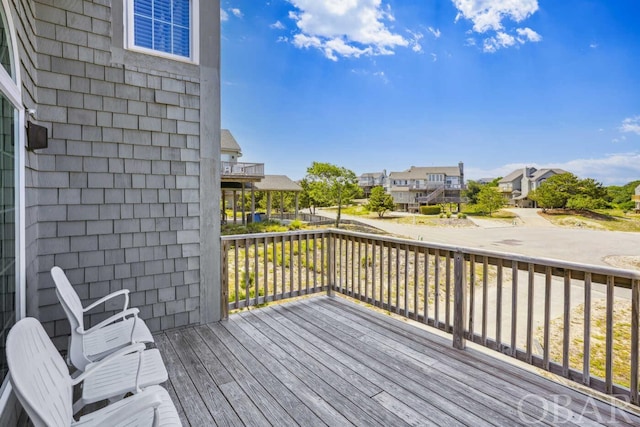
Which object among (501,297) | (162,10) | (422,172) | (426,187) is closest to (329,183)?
(426,187)

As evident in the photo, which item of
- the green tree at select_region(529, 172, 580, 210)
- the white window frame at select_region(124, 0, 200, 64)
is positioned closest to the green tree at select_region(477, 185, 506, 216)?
the green tree at select_region(529, 172, 580, 210)

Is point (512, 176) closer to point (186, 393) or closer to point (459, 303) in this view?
point (459, 303)

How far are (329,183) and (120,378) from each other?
2260cm

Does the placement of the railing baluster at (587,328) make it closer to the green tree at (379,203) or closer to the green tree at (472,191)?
the green tree at (379,203)

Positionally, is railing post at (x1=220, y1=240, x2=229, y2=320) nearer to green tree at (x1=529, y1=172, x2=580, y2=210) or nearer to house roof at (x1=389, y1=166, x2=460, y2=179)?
green tree at (x1=529, y1=172, x2=580, y2=210)

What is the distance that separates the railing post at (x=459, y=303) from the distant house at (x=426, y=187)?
30.8 meters

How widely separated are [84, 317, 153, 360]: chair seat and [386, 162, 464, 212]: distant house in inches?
1265

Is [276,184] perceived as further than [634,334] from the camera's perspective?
Yes

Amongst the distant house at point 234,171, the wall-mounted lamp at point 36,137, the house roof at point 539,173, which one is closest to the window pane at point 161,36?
the wall-mounted lamp at point 36,137

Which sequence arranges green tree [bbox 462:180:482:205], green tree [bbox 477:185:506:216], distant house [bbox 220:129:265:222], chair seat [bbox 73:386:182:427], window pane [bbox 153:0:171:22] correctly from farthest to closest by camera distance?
1. green tree [bbox 462:180:482:205]
2. green tree [bbox 477:185:506:216]
3. distant house [bbox 220:129:265:222]
4. window pane [bbox 153:0:171:22]
5. chair seat [bbox 73:386:182:427]

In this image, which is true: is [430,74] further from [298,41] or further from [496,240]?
[496,240]

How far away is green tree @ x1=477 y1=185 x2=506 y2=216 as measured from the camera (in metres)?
26.7

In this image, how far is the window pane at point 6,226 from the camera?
1.81m

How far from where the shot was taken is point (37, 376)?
1271 mm
